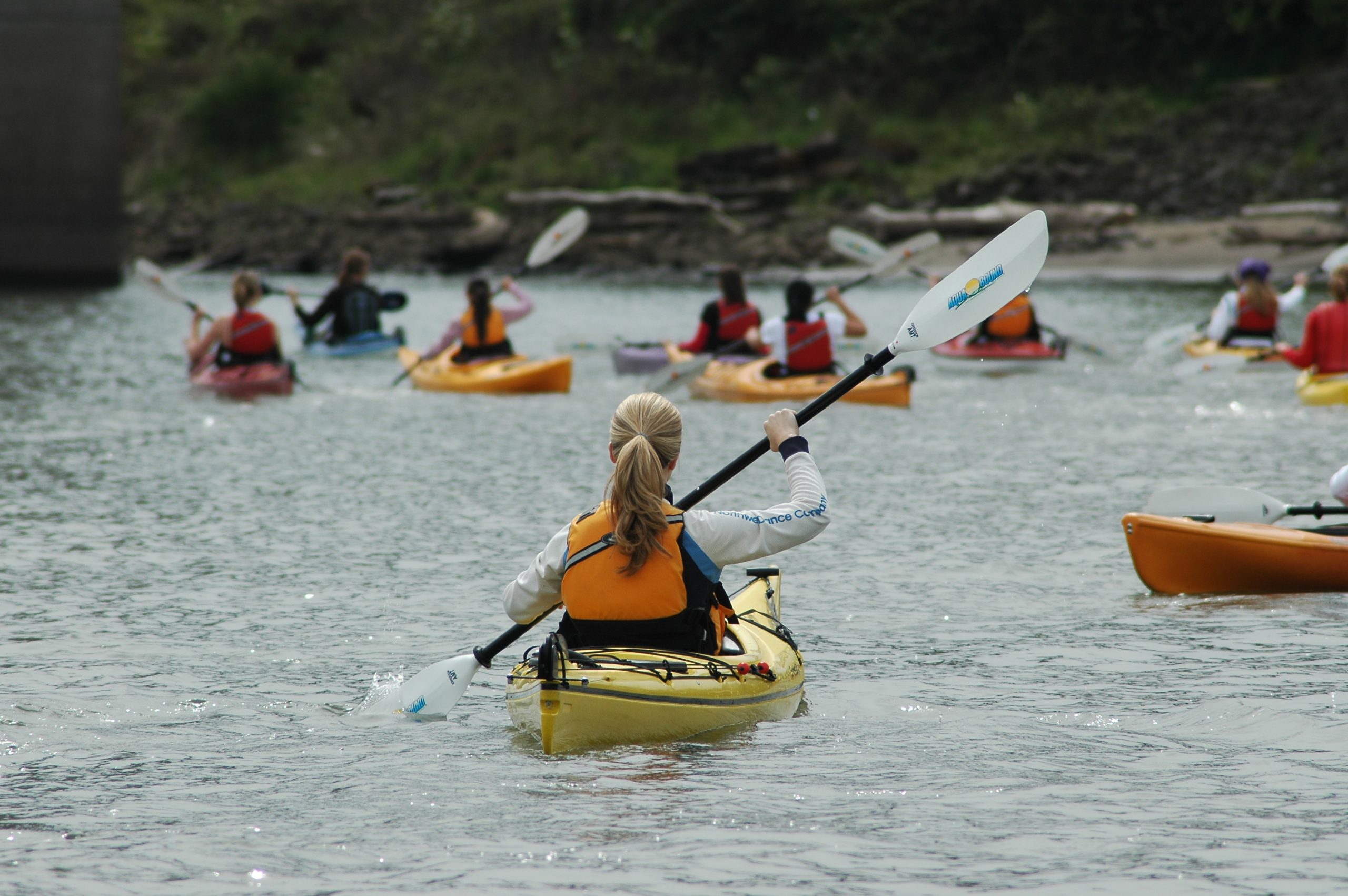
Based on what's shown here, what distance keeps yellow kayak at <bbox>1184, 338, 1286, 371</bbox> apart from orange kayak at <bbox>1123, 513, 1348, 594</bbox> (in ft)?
22.3

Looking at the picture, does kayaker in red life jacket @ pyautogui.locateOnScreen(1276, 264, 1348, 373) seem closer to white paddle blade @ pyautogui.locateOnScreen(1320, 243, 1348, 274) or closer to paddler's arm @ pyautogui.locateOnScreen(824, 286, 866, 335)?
white paddle blade @ pyautogui.locateOnScreen(1320, 243, 1348, 274)

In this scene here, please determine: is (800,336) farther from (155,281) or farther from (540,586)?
(540,586)

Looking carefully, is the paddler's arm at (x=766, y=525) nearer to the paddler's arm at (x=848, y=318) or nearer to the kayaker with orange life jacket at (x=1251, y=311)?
the paddler's arm at (x=848, y=318)

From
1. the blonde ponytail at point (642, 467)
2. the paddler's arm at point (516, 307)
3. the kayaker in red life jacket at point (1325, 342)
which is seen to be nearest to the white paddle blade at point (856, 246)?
the paddler's arm at point (516, 307)

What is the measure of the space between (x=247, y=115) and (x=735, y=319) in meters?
34.3

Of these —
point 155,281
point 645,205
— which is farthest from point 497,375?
point 645,205

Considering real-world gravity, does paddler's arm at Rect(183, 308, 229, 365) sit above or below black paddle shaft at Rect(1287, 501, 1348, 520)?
above

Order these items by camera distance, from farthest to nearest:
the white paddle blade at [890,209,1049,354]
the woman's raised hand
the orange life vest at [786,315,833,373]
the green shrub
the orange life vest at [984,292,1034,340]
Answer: the green shrub → the orange life vest at [984,292,1034,340] → the orange life vest at [786,315,833,373] → the white paddle blade at [890,209,1049,354] → the woman's raised hand

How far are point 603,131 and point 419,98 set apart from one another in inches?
295

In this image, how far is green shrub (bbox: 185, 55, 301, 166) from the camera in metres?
43.8

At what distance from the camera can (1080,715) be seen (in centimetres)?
483

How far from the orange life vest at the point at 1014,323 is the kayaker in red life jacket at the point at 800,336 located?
2.01 m

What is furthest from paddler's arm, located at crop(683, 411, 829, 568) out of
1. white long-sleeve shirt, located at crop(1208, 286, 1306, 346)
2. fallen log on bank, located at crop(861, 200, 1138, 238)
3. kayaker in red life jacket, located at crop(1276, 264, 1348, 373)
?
fallen log on bank, located at crop(861, 200, 1138, 238)

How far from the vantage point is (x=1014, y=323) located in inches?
544
